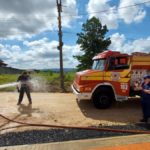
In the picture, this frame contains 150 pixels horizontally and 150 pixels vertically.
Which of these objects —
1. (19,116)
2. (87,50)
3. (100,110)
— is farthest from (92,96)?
(87,50)

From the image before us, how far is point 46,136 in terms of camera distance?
362 inches

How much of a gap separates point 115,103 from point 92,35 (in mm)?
18406

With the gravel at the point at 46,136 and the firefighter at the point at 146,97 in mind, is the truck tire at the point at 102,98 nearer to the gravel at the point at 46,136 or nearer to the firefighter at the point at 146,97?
the firefighter at the point at 146,97

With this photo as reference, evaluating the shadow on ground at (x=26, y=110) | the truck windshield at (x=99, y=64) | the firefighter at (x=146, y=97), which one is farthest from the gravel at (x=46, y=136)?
the truck windshield at (x=99, y=64)

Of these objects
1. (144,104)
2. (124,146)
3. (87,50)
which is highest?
(87,50)

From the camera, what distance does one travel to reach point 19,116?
12.2 meters

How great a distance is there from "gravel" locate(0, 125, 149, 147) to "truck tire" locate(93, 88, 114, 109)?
3.73 m

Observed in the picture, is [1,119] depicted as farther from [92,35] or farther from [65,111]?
[92,35]

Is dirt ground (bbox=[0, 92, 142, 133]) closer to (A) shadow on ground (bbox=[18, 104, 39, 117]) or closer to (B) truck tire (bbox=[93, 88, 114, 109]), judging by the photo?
(A) shadow on ground (bbox=[18, 104, 39, 117])

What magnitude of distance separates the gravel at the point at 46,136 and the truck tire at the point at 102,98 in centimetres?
373

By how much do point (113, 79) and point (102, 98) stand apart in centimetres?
88

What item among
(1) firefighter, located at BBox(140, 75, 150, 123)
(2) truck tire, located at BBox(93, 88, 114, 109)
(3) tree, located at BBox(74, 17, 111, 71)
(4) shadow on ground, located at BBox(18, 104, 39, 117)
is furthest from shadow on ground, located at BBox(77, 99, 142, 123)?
(3) tree, located at BBox(74, 17, 111, 71)

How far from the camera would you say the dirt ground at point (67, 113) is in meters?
11.3

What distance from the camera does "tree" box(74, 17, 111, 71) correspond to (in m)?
32.0
